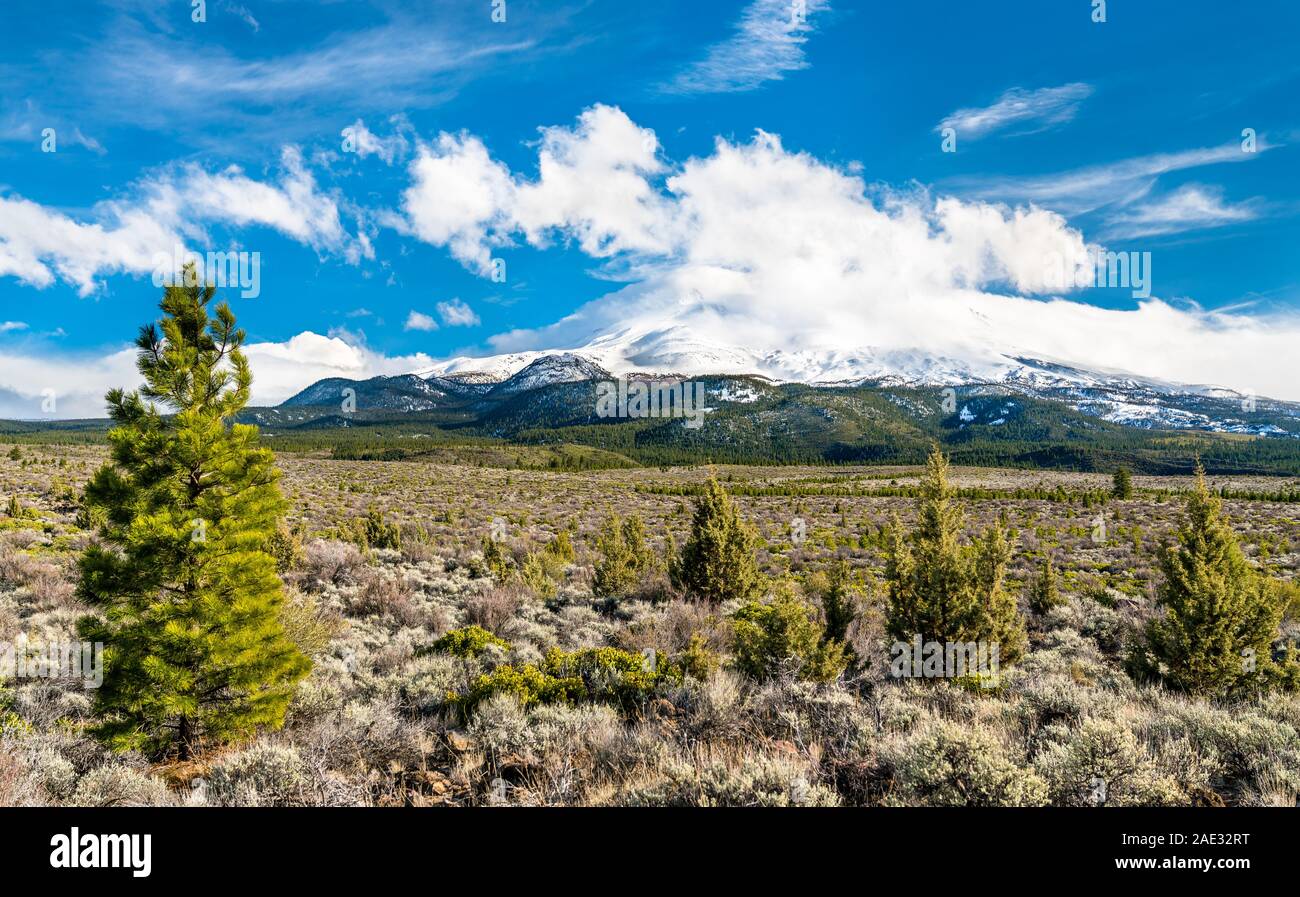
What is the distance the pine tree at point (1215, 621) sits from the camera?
27.9ft

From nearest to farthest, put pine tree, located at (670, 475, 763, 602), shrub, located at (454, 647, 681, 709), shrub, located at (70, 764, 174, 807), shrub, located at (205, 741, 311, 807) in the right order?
shrub, located at (205, 741, 311, 807)
shrub, located at (70, 764, 174, 807)
shrub, located at (454, 647, 681, 709)
pine tree, located at (670, 475, 763, 602)

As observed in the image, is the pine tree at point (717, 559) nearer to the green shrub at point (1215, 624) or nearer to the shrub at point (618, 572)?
the shrub at point (618, 572)

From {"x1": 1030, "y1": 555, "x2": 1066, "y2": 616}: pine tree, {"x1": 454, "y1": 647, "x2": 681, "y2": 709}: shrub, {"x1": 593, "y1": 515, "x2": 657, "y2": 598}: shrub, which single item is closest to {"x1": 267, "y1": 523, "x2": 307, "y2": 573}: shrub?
{"x1": 593, "y1": 515, "x2": 657, "y2": 598}: shrub

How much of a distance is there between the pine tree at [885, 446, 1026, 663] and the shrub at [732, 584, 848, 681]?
6.36 feet

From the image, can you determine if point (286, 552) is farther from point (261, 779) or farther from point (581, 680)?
point (261, 779)

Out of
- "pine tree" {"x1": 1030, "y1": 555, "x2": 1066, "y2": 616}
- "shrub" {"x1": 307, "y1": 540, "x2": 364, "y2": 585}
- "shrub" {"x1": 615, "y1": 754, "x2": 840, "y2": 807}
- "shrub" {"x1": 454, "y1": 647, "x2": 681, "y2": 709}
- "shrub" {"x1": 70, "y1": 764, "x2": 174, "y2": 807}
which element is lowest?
"pine tree" {"x1": 1030, "y1": 555, "x2": 1066, "y2": 616}

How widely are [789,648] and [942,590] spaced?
127 inches

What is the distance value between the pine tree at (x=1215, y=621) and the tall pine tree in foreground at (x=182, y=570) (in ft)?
40.0

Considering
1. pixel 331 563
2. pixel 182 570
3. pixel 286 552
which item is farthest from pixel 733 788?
pixel 331 563

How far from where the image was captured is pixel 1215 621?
8.63 m

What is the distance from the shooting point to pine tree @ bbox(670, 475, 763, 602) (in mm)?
15172

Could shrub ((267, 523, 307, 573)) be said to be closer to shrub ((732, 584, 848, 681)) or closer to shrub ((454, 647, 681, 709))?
shrub ((454, 647, 681, 709))

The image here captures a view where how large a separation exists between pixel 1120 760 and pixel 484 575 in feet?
52.0
